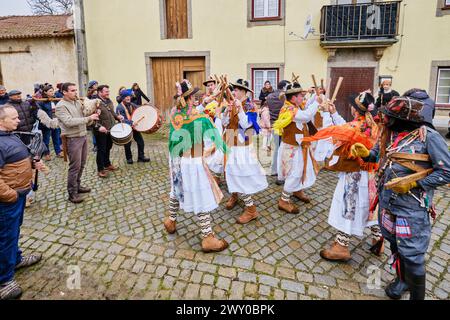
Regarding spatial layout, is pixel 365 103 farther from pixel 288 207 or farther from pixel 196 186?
pixel 196 186

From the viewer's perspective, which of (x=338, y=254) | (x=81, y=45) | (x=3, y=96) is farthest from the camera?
(x=81, y=45)

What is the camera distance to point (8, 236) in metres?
3.05

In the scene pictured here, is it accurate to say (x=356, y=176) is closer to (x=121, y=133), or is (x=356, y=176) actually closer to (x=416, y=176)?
(x=416, y=176)

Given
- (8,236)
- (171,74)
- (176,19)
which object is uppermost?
(176,19)

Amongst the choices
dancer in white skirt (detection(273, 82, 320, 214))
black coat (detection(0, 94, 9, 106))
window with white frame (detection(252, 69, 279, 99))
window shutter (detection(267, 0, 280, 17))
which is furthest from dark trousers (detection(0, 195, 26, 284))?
window shutter (detection(267, 0, 280, 17))

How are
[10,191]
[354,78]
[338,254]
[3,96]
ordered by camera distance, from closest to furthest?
1. [10,191]
2. [338,254]
3. [3,96]
4. [354,78]

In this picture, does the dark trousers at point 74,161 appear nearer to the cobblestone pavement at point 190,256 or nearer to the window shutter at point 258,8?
the cobblestone pavement at point 190,256

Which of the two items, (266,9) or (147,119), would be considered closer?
(147,119)

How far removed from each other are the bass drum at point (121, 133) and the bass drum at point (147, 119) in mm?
210

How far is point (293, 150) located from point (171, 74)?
9.68 m

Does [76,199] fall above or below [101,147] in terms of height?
below

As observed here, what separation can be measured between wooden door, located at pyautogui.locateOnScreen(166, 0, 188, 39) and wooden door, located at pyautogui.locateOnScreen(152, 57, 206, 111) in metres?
1.02

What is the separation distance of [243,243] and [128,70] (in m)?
11.3

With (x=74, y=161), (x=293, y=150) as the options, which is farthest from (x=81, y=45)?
(x=293, y=150)
